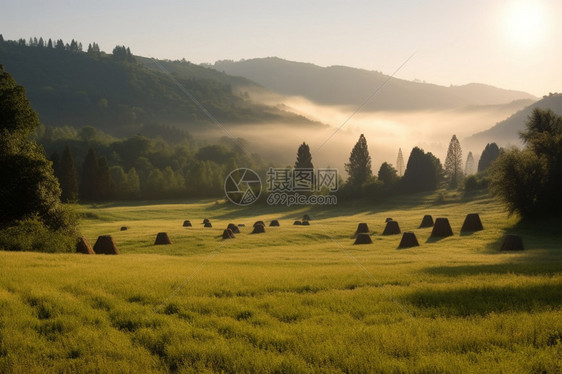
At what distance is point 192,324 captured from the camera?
10.1m

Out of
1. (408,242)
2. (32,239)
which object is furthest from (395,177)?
(32,239)

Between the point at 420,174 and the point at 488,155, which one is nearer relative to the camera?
the point at 420,174

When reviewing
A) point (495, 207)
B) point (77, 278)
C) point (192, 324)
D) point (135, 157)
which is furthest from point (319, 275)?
point (135, 157)

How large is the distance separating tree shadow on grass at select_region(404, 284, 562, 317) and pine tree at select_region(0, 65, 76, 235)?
32230mm

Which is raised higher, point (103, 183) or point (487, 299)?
point (103, 183)

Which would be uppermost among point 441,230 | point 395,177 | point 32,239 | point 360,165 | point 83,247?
point 360,165

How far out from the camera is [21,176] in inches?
1416

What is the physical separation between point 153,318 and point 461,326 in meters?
7.00

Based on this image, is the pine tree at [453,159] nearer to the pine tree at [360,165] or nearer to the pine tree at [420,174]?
the pine tree at [420,174]

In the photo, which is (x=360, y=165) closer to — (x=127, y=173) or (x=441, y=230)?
(x=441, y=230)

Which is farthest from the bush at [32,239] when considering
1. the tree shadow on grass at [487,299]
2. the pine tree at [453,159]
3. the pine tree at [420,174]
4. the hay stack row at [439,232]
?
the pine tree at [453,159]

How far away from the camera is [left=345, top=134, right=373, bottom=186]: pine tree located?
117 meters

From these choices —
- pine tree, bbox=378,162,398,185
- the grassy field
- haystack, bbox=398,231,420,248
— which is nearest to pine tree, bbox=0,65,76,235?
the grassy field

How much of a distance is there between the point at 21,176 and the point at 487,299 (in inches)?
1442
